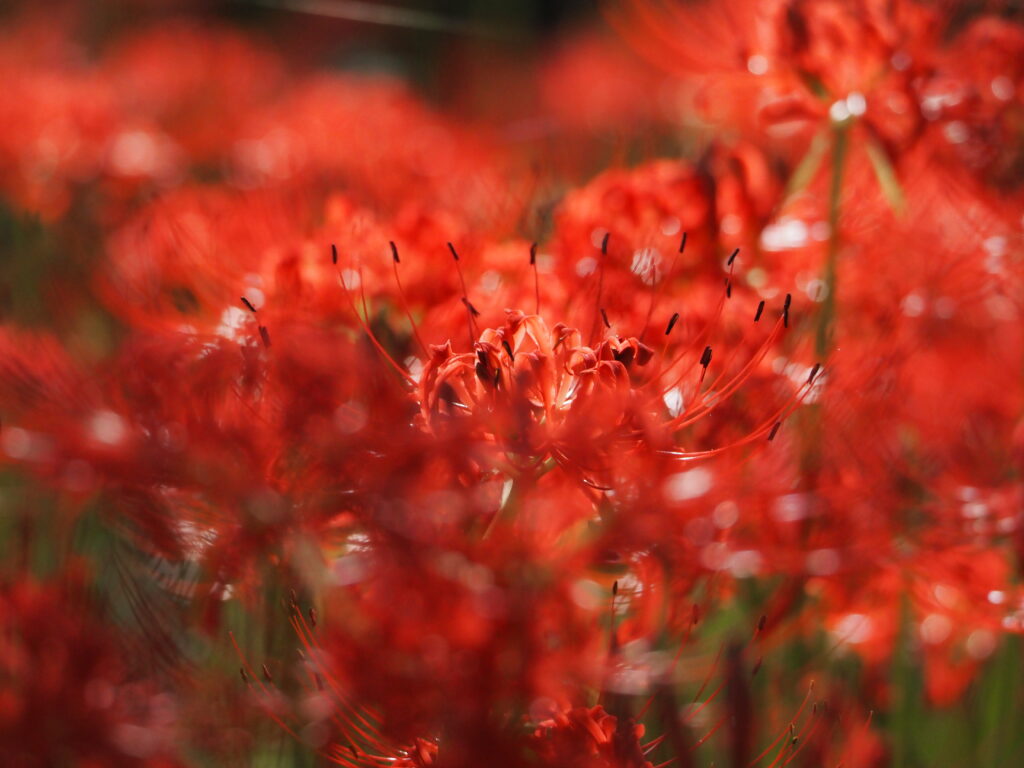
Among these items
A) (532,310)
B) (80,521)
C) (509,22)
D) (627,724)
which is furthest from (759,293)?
(509,22)

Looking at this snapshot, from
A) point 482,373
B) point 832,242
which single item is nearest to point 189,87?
point 832,242

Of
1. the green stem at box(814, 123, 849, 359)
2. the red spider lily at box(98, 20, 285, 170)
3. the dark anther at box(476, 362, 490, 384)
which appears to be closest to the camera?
the dark anther at box(476, 362, 490, 384)

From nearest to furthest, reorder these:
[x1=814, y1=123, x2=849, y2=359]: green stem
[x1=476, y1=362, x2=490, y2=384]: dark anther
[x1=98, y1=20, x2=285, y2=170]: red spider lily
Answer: [x1=476, y1=362, x2=490, y2=384]: dark anther, [x1=814, y1=123, x2=849, y2=359]: green stem, [x1=98, y1=20, x2=285, y2=170]: red spider lily

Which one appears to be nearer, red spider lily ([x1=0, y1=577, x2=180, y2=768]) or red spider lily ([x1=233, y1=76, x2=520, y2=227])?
red spider lily ([x1=0, y1=577, x2=180, y2=768])

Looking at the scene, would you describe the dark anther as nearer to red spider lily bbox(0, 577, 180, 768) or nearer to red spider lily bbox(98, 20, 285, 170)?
red spider lily bbox(0, 577, 180, 768)

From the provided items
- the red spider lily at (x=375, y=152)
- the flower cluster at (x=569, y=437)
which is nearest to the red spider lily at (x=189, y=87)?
the red spider lily at (x=375, y=152)

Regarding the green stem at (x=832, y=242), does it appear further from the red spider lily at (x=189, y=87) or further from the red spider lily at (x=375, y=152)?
the red spider lily at (x=189, y=87)

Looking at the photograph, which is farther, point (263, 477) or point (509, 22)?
point (509, 22)

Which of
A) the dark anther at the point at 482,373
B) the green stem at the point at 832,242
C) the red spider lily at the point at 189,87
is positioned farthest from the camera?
the red spider lily at the point at 189,87

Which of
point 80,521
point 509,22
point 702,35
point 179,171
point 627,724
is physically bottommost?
point 627,724

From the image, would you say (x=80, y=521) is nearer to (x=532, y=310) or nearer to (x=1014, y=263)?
(x=532, y=310)

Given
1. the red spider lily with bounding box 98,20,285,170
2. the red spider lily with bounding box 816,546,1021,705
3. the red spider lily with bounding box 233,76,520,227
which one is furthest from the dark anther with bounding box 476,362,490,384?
the red spider lily with bounding box 98,20,285,170
